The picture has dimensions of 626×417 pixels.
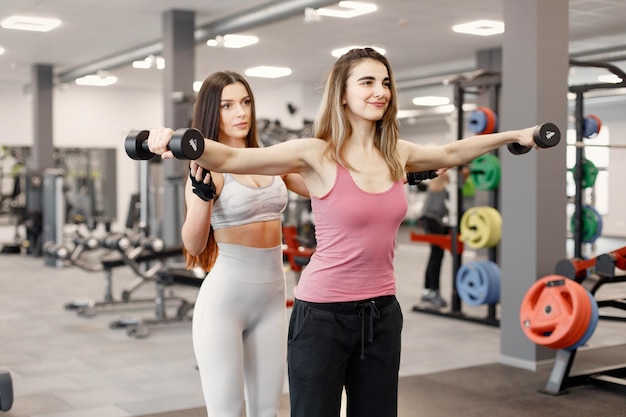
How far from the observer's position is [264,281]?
→ 2225mm

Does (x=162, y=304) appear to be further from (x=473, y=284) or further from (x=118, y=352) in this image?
(x=473, y=284)

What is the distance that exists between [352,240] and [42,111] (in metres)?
11.1

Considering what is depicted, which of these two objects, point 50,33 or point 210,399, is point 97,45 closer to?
point 50,33

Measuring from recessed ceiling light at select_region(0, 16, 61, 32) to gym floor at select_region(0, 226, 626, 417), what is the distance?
9.90ft

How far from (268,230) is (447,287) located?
6478mm

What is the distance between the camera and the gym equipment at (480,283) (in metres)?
5.78

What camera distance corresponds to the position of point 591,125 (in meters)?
4.98

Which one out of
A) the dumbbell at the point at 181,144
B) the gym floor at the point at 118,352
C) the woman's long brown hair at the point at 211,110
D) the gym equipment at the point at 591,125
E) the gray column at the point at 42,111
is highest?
the gray column at the point at 42,111

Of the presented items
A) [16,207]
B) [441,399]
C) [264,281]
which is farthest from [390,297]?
[16,207]

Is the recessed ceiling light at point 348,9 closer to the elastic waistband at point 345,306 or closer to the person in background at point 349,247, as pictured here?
the person in background at point 349,247

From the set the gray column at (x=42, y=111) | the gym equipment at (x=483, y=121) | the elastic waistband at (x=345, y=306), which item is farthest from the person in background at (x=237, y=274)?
the gray column at (x=42, y=111)

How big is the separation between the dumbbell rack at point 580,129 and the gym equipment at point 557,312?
1175 millimetres

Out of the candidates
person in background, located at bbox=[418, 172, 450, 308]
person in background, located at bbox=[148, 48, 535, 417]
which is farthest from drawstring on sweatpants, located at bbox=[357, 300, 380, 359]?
person in background, located at bbox=[418, 172, 450, 308]

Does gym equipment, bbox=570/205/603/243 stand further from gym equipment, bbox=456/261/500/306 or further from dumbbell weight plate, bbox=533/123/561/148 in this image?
dumbbell weight plate, bbox=533/123/561/148
